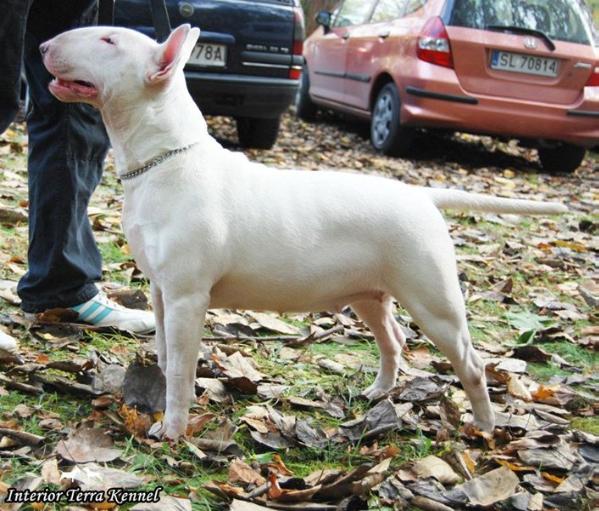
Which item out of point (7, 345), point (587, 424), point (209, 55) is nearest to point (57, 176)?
point (7, 345)

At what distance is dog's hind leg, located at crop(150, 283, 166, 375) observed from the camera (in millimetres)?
2859

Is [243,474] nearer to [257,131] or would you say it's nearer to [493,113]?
[257,131]

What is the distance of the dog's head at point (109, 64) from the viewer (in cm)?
264

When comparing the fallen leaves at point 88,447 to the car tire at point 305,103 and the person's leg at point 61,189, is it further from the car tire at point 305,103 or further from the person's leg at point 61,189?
the car tire at point 305,103

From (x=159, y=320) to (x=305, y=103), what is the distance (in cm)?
965

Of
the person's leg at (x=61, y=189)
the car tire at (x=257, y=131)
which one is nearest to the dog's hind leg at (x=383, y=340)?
the person's leg at (x=61, y=189)

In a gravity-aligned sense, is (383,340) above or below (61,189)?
below

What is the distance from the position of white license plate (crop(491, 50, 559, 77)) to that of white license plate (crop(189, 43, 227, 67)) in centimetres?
288

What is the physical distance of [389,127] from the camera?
9312mm

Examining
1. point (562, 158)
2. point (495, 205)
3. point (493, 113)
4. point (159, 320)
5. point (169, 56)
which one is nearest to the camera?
point (169, 56)

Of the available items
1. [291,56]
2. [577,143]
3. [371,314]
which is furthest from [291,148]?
[371,314]

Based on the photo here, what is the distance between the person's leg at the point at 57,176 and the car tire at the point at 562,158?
711cm

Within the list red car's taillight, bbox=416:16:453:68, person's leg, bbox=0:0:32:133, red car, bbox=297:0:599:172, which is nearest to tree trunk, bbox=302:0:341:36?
red car, bbox=297:0:599:172

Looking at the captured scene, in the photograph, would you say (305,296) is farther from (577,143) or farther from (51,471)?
(577,143)
